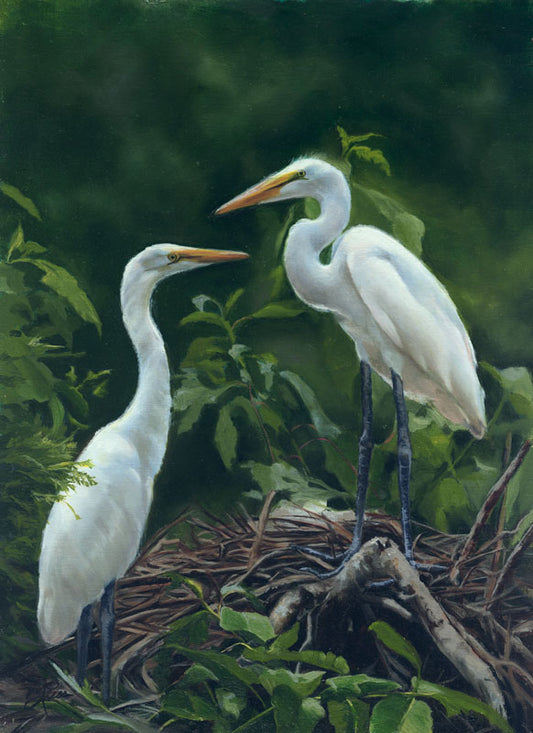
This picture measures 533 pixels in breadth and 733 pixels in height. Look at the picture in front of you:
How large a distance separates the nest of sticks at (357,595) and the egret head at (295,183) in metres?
0.60

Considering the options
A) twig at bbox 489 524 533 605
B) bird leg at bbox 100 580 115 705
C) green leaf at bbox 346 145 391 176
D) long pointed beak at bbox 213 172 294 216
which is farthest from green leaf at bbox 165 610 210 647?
green leaf at bbox 346 145 391 176

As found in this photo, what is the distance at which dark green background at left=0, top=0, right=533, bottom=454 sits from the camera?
1428mm

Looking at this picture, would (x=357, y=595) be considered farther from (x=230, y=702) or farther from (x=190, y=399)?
(x=190, y=399)

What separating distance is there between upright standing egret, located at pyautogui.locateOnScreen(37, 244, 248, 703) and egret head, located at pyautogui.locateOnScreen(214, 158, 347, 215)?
12 cm

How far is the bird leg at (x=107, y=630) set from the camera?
1.39 m

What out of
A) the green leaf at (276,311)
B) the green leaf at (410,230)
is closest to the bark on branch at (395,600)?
the green leaf at (276,311)

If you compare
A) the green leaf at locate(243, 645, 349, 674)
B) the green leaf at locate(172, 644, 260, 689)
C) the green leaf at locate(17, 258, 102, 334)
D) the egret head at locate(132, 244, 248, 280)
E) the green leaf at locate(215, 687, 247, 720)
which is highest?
the egret head at locate(132, 244, 248, 280)

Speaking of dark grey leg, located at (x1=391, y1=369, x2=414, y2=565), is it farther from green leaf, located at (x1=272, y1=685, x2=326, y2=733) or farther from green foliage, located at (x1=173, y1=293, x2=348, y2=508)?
green leaf, located at (x1=272, y1=685, x2=326, y2=733)

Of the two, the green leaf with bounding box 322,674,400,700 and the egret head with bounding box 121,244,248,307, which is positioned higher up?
the egret head with bounding box 121,244,248,307

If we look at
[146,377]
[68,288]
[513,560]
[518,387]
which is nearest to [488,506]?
[513,560]

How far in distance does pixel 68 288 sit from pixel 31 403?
240mm

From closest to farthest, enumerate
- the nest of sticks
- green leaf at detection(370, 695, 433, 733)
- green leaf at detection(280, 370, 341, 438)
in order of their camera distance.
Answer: green leaf at detection(370, 695, 433, 733)
the nest of sticks
green leaf at detection(280, 370, 341, 438)

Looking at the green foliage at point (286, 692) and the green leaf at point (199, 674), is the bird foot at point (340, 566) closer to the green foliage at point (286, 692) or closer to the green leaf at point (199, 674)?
the green foliage at point (286, 692)

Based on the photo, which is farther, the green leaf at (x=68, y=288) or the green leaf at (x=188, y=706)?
the green leaf at (x=68, y=288)
